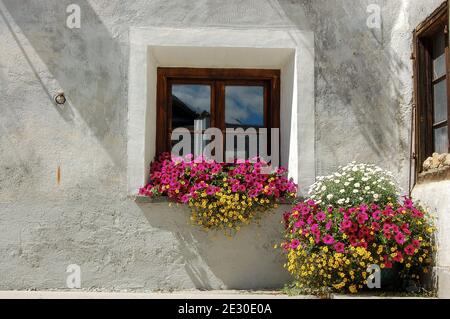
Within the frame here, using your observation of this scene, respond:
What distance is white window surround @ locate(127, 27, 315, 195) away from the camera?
6.56 m

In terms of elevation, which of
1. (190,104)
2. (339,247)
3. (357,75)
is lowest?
(339,247)

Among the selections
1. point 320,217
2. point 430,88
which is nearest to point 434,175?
point 430,88

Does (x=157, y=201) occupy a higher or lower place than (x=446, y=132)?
lower

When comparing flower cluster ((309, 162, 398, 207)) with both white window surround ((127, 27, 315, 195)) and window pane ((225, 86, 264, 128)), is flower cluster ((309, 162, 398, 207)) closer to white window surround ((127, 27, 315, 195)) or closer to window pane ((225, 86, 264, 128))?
white window surround ((127, 27, 315, 195))

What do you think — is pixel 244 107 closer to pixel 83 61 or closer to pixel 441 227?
pixel 83 61

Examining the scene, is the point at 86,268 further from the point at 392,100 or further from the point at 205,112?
the point at 392,100

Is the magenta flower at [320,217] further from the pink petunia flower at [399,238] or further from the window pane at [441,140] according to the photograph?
the window pane at [441,140]

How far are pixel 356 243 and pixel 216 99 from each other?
2.45 m

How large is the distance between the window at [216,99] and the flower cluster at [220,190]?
660mm

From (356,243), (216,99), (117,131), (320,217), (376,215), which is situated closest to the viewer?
(356,243)

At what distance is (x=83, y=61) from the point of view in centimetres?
662

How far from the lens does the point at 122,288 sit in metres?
6.41
